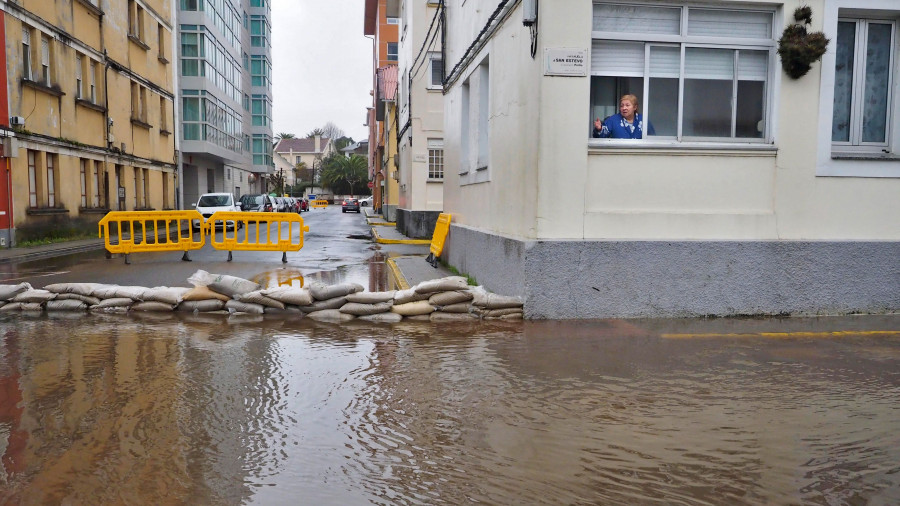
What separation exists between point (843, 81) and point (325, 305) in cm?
657

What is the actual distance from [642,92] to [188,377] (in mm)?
5604

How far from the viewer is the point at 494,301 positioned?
797cm

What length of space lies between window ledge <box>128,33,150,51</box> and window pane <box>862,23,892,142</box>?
1045 inches

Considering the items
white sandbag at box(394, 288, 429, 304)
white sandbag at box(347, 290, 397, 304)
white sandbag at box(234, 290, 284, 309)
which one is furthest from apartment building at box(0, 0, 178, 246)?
white sandbag at box(394, 288, 429, 304)

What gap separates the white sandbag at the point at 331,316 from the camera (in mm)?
8172

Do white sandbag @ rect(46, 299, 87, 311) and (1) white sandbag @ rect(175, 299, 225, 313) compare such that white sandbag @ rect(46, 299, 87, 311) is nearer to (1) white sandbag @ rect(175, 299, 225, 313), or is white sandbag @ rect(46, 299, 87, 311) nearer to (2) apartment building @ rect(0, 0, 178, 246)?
(1) white sandbag @ rect(175, 299, 225, 313)

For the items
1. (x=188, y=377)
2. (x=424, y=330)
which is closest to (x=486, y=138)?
(x=424, y=330)

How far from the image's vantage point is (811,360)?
6.18 m

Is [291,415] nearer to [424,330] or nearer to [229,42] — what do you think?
[424,330]

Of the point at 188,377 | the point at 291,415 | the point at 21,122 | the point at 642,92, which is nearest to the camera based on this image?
the point at 291,415

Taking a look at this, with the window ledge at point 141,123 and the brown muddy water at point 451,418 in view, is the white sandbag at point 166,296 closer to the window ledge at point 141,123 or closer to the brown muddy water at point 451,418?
the brown muddy water at point 451,418

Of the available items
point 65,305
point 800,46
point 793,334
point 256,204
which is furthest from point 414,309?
point 256,204

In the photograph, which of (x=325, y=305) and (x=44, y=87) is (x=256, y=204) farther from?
(x=325, y=305)

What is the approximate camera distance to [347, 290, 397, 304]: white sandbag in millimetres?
8180
